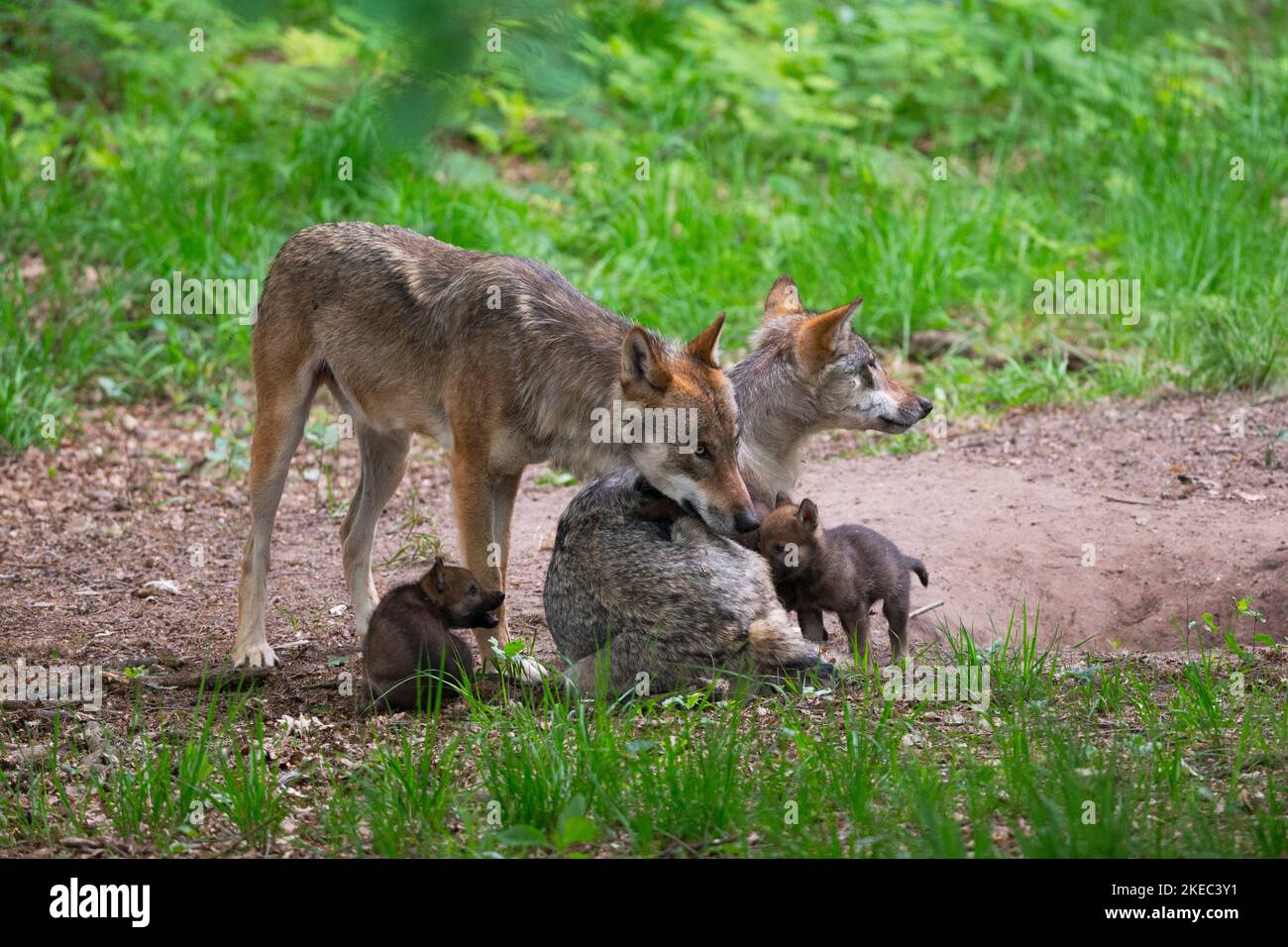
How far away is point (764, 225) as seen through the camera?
1151 centimetres

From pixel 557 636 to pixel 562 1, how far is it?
359 centimetres

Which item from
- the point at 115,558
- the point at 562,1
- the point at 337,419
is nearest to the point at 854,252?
the point at 337,419

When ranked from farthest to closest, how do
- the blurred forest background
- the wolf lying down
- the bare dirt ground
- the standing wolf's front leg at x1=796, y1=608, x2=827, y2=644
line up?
the blurred forest background < the bare dirt ground < the standing wolf's front leg at x1=796, y1=608, x2=827, y2=644 < the wolf lying down

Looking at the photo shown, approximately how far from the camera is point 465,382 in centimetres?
616

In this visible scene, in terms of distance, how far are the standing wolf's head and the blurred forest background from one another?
2942mm

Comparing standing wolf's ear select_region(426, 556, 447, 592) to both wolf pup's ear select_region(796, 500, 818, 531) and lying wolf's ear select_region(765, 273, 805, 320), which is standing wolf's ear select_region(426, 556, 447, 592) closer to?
wolf pup's ear select_region(796, 500, 818, 531)

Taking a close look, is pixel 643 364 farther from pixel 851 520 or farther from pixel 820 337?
pixel 851 520

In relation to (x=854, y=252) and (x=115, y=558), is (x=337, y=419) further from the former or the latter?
(x=854, y=252)

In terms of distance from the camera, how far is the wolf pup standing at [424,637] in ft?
17.9

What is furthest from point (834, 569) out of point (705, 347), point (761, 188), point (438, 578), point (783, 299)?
A: point (761, 188)

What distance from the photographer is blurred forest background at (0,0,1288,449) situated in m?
9.99

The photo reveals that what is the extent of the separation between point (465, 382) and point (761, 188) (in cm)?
703

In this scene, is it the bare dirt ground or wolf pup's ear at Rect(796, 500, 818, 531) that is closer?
wolf pup's ear at Rect(796, 500, 818, 531)

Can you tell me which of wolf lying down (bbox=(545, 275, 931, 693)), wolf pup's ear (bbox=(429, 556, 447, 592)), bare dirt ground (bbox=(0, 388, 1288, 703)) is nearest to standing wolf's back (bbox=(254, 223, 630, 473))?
wolf lying down (bbox=(545, 275, 931, 693))
